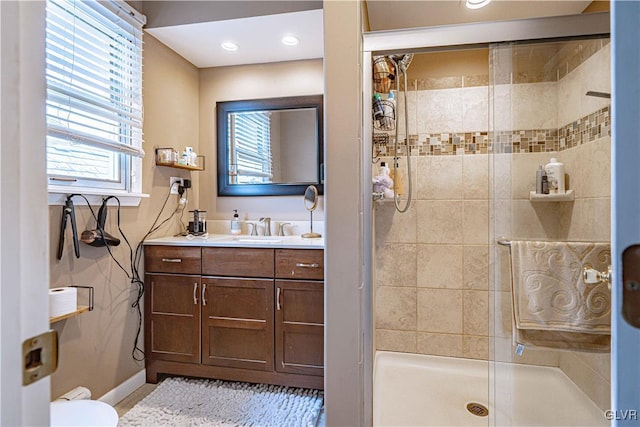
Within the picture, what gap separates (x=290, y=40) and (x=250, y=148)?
84 centimetres

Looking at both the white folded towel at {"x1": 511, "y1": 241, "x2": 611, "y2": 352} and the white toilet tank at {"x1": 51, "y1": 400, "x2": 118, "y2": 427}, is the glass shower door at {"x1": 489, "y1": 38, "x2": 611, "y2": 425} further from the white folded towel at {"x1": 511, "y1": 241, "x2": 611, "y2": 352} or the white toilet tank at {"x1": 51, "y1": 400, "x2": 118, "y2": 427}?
the white toilet tank at {"x1": 51, "y1": 400, "x2": 118, "y2": 427}

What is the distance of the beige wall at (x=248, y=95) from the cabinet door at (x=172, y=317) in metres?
0.72

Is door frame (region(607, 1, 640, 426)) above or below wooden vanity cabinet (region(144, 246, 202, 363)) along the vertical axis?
above

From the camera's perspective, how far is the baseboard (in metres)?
1.85

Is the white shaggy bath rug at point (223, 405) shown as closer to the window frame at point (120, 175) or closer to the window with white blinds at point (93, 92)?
the window frame at point (120, 175)

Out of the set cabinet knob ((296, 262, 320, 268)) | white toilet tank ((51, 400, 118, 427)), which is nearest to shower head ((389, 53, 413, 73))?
cabinet knob ((296, 262, 320, 268))

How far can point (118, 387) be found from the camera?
1.91 metres

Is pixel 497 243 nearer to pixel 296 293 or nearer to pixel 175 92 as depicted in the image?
pixel 296 293

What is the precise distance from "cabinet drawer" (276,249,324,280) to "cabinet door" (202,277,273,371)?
119 millimetres

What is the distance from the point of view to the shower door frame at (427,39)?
4.55 ft

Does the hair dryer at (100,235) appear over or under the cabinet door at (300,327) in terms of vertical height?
over

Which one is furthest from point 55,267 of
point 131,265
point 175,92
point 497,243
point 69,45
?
point 497,243

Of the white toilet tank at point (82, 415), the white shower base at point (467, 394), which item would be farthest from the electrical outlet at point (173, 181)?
the white shower base at point (467, 394)

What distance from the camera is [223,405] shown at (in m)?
1.83
